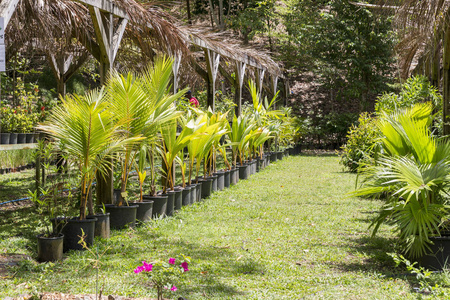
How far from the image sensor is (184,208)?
6047mm

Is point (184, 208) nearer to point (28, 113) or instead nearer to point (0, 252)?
point (0, 252)

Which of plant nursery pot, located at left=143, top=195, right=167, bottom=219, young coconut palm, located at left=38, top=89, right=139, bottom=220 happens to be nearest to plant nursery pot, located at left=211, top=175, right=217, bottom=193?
plant nursery pot, located at left=143, top=195, right=167, bottom=219

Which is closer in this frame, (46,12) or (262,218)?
(46,12)

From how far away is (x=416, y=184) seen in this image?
3.30m

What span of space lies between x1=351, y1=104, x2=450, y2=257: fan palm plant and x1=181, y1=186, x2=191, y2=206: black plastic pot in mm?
2925

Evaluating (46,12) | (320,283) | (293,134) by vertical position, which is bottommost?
(320,283)

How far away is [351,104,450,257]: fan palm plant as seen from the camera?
3342 mm

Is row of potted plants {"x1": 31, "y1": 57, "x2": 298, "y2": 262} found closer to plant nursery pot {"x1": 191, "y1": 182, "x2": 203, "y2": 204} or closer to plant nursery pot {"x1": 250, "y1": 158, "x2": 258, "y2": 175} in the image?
plant nursery pot {"x1": 191, "y1": 182, "x2": 203, "y2": 204}

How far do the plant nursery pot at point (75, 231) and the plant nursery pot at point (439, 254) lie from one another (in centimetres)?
272

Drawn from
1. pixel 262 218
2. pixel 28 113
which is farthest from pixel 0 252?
pixel 28 113

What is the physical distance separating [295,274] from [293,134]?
37.8 feet

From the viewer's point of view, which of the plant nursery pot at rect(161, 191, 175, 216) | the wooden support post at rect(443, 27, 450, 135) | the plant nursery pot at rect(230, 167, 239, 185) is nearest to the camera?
the wooden support post at rect(443, 27, 450, 135)

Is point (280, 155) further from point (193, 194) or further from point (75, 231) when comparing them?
point (75, 231)

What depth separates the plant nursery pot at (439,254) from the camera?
3432 mm
